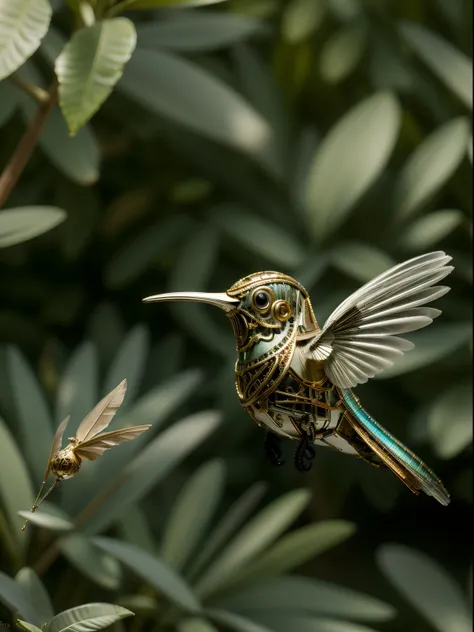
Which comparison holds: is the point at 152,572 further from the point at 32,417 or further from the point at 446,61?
the point at 446,61

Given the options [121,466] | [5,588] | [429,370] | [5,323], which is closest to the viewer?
[5,588]

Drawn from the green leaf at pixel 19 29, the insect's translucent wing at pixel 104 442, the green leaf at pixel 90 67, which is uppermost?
the green leaf at pixel 19 29

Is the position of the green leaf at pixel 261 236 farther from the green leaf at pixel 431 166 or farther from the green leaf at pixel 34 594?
the green leaf at pixel 34 594

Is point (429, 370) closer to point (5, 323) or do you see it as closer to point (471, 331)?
point (471, 331)

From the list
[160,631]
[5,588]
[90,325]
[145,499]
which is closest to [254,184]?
[90,325]

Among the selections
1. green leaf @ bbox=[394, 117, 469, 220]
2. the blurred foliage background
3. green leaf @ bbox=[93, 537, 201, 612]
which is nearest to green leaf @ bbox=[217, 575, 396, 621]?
the blurred foliage background

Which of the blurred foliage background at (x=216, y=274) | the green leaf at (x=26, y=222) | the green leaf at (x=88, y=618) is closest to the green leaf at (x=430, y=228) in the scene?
the blurred foliage background at (x=216, y=274)
